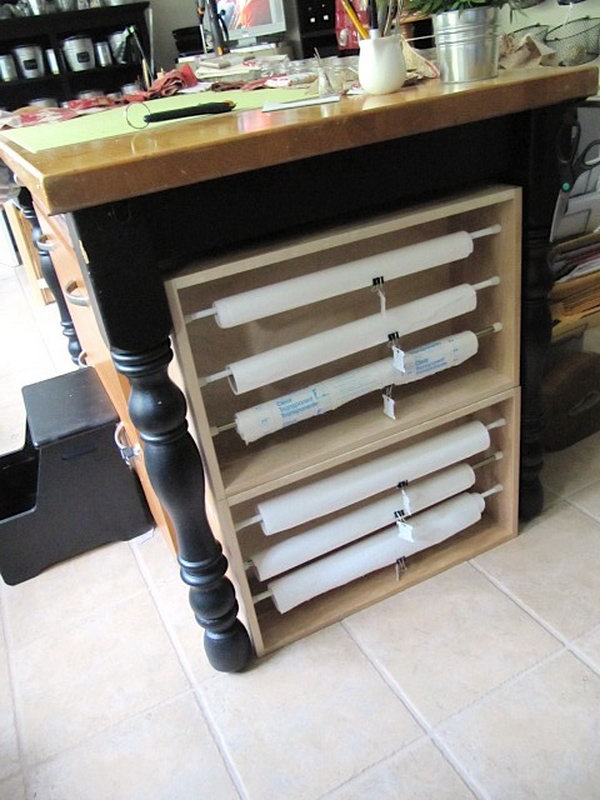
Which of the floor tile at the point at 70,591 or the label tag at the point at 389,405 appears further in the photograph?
the floor tile at the point at 70,591

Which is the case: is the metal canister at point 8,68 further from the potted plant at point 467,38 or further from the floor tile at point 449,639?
the floor tile at point 449,639

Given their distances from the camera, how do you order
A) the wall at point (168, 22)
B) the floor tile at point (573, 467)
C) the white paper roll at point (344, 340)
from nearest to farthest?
the white paper roll at point (344, 340), the floor tile at point (573, 467), the wall at point (168, 22)

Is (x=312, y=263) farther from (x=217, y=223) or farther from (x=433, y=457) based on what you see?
(x=433, y=457)

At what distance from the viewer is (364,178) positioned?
0.89 m

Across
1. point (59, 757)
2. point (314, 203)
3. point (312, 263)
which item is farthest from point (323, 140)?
point (59, 757)

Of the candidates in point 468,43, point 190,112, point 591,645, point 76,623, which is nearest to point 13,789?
point 76,623

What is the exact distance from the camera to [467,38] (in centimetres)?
92

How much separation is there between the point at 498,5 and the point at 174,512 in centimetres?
85

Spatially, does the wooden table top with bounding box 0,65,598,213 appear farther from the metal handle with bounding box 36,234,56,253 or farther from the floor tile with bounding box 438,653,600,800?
the floor tile with bounding box 438,653,600,800

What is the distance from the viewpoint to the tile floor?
3.04 feet

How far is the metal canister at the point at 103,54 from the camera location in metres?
3.25

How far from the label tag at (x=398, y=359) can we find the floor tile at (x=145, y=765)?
63cm

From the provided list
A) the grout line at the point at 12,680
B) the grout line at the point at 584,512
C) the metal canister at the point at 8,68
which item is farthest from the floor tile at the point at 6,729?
the metal canister at the point at 8,68

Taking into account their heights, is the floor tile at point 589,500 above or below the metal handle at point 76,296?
below
